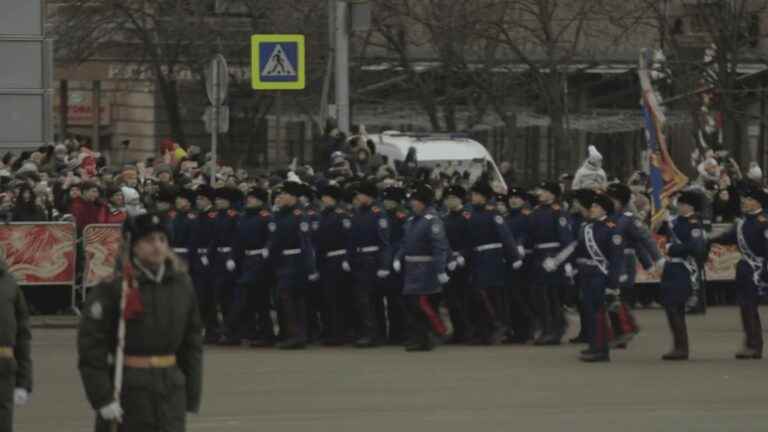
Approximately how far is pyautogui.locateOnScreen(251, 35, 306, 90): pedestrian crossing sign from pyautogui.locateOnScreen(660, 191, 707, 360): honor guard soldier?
831cm

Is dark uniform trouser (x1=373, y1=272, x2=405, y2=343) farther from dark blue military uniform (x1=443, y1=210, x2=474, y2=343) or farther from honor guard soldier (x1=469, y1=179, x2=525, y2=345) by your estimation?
honor guard soldier (x1=469, y1=179, x2=525, y2=345)

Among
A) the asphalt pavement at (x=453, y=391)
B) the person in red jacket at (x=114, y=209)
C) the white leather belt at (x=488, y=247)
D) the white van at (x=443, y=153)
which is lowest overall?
the asphalt pavement at (x=453, y=391)

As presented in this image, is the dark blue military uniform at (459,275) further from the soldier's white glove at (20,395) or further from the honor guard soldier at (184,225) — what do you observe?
the soldier's white glove at (20,395)

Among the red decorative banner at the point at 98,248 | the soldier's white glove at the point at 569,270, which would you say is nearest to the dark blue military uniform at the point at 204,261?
the red decorative banner at the point at 98,248

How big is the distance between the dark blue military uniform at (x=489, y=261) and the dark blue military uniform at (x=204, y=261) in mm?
2688

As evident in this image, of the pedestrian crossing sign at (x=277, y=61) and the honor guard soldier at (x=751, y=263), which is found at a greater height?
the pedestrian crossing sign at (x=277, y=61)

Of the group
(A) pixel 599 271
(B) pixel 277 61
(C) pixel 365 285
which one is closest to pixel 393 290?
(C) pixel 365 285

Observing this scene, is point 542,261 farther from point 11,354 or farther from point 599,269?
point 11,354

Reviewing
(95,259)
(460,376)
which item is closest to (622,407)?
(460,376)

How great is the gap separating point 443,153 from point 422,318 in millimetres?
14389

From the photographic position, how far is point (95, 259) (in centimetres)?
2462

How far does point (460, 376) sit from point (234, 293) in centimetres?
450

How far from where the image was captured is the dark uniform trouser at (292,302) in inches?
867

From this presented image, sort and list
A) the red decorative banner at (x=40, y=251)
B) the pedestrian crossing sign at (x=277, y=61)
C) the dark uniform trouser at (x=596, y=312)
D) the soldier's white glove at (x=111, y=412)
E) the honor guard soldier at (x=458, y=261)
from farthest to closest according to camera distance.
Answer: the pedestrian crossing sign at (x=277, y=61)
the red decorative banner at (x=40, y=251)
the honor guard soldier at (x=458, y=261)
the dark uniform trouser at (x=596, y=312)
the soldier's white glove at (x=111, y=412)
